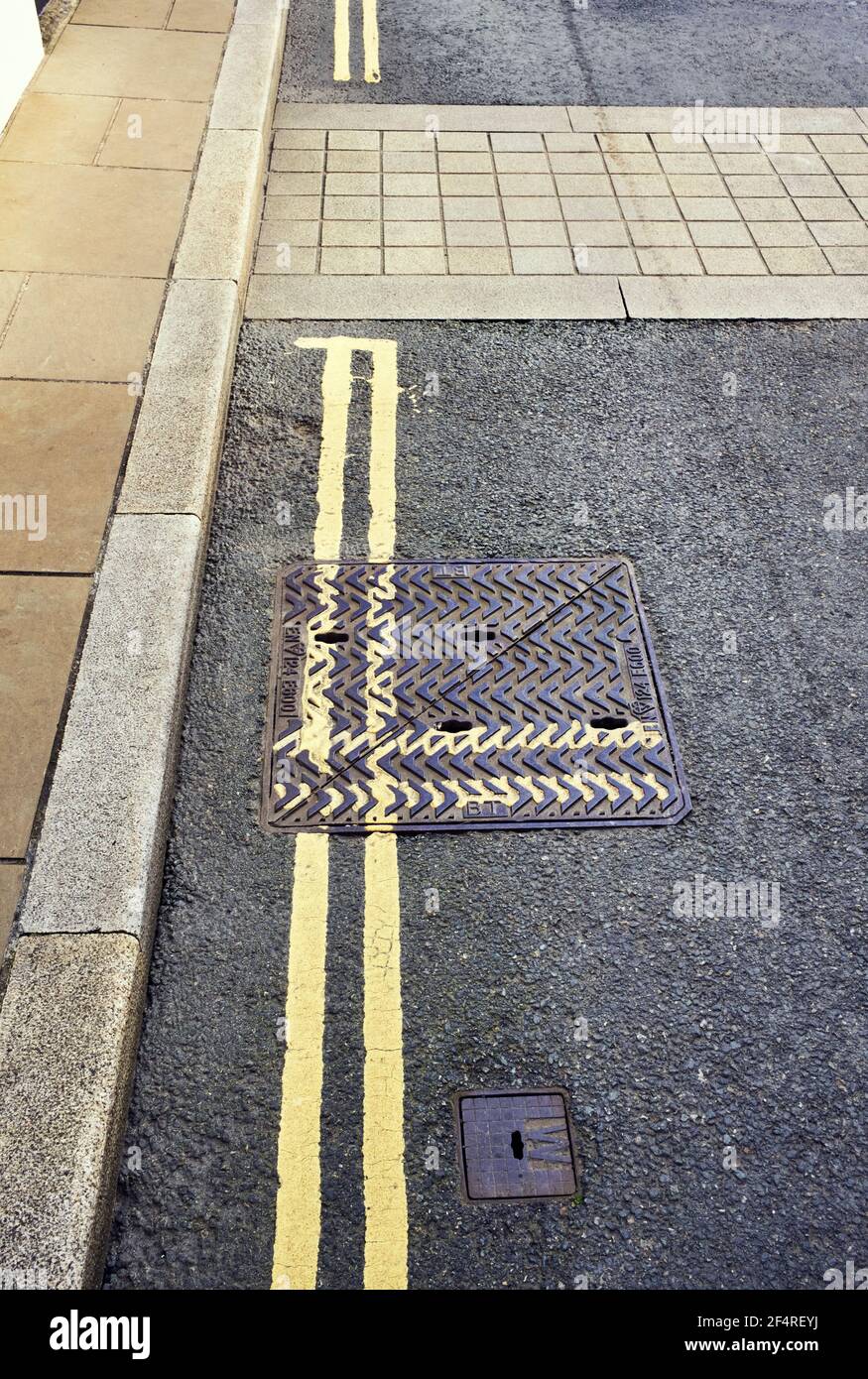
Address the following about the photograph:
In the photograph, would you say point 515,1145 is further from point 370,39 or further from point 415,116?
point 370,39

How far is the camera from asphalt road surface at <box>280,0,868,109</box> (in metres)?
8.40

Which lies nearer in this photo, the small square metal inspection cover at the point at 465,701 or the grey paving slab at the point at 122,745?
the grey paving slab at the point at 122,745

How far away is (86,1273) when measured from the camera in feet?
9.66

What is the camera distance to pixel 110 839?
3795 mm

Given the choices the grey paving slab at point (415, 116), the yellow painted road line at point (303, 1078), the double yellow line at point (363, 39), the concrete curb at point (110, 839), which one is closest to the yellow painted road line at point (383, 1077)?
the yellow painted road line at point (303, 1078)

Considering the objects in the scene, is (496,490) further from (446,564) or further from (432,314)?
(432,314)

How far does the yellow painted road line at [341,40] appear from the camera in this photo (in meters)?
8.55

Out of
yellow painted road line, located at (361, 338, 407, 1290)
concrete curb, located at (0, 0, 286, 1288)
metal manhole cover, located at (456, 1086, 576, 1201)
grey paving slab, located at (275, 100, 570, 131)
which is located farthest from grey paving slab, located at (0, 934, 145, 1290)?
grey paving slab, located at (275, 100, 570, 131)

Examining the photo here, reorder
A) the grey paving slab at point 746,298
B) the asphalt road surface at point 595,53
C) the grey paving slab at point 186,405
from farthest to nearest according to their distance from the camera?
the asphalt road surface at point 595,53 → the grey paving slab at point 746,298 → the grey paving slab at point 186,405

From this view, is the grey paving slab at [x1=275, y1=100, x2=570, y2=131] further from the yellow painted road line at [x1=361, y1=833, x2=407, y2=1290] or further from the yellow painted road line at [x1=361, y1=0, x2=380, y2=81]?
the yellow painted road line at [x1=361, y1=833, x2=407, y2=1290]

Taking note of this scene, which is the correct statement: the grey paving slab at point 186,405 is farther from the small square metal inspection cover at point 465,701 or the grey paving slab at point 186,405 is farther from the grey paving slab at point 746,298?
the grey paving slab at point 746,298

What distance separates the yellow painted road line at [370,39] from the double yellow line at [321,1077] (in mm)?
6385

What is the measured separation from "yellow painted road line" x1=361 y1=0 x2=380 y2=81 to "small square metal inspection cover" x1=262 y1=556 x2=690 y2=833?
5.53 meters
